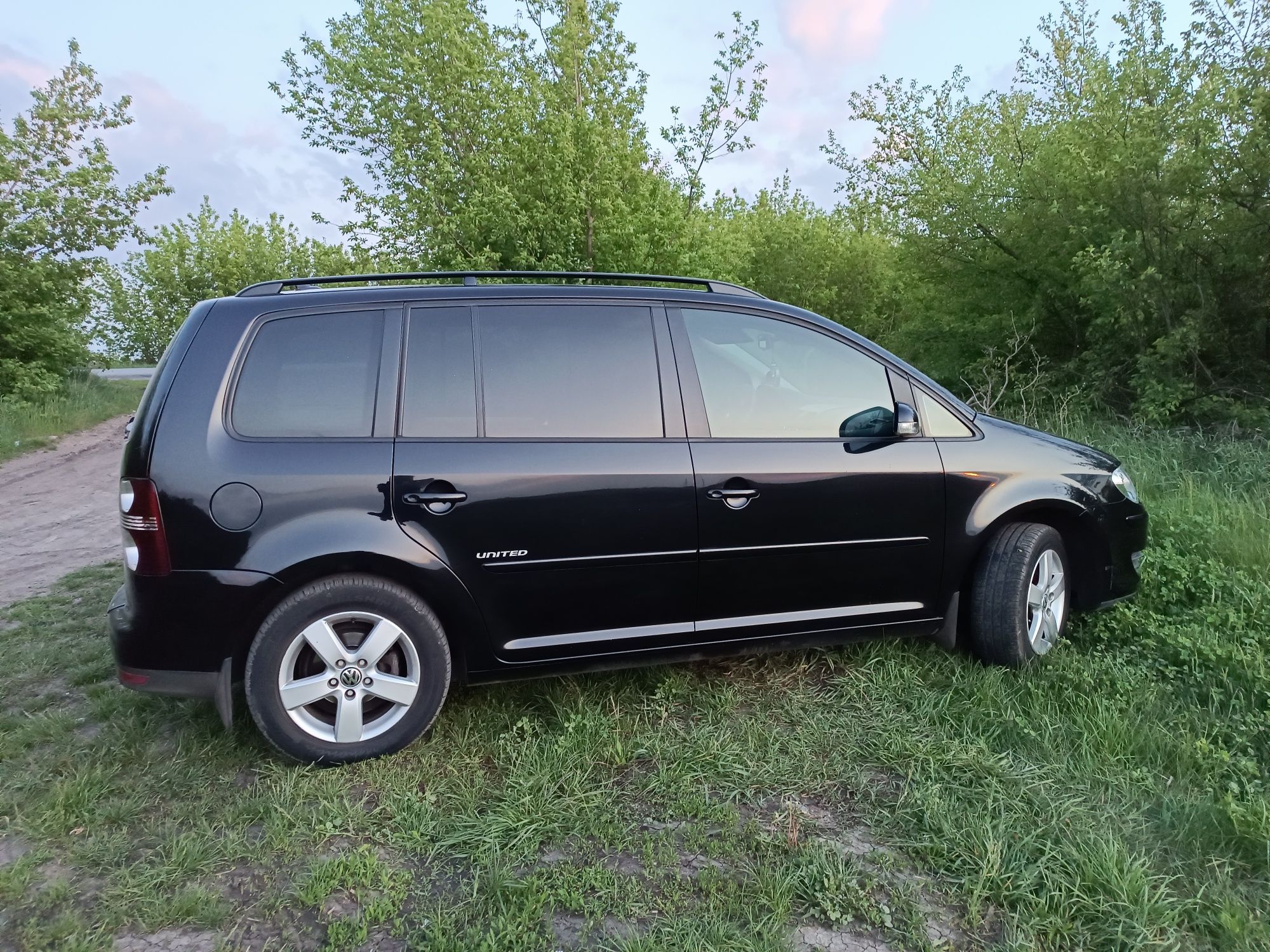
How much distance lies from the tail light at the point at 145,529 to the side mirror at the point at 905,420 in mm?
2827

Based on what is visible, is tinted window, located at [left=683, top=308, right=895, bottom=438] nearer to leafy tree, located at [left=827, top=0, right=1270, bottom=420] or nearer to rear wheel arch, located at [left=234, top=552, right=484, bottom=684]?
rear wheel arch, located at [left=234, top=552, right=484, bottom=684]

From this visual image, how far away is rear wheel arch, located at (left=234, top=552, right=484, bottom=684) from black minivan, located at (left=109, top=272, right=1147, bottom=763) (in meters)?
0.01

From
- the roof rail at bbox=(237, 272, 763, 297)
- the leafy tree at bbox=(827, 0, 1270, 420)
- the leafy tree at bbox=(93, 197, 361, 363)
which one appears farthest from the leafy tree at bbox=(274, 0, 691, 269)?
the leafy tree at bbox=(93, 197, 361, 363)

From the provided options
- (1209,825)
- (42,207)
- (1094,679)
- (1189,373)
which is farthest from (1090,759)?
(42,207)

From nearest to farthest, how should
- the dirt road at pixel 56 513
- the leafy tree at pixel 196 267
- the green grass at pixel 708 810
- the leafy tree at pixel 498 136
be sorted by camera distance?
the green grass at pixel 708 810
the dirt road at pixel 56 513
the leafy tree at pixel 498 136
the leafy tree at pixel 196 267

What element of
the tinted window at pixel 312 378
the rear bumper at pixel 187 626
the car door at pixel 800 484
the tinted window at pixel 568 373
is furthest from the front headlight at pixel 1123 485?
the rear bumper at pixel 187 626

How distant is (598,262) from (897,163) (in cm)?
488

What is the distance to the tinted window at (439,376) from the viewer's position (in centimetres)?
304

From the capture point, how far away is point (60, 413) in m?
12.9

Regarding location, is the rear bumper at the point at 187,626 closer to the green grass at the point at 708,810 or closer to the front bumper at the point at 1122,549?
the green grass at the point at 708,810

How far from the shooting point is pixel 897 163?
39.7 ft

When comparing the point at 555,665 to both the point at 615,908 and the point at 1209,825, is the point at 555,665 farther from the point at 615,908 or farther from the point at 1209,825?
the point at 1209,825

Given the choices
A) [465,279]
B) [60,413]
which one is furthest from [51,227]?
[465,279]

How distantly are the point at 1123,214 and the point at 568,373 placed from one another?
24.5ft
